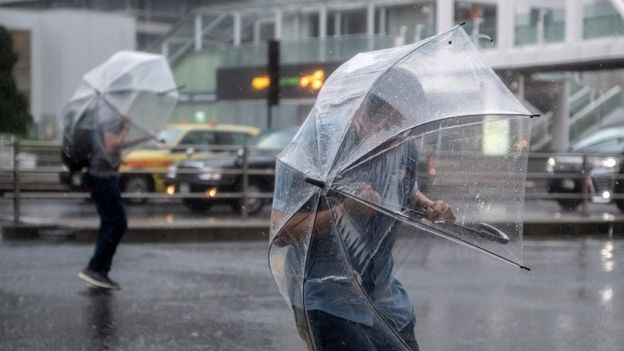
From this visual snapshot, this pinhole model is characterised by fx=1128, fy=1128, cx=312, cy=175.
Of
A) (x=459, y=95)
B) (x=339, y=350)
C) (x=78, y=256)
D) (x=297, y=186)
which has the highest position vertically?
(x=459, y=95)

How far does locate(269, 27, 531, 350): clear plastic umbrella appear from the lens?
4.23m

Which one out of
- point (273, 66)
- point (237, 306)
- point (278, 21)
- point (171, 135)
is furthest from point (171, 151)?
point (278, 21)

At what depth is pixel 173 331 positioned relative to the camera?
829cm

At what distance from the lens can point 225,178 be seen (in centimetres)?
1906

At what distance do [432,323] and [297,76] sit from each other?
1518cm

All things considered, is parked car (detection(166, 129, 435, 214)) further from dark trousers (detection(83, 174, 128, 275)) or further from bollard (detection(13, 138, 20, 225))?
dark trousers (detection(83, 174, 128, 275))

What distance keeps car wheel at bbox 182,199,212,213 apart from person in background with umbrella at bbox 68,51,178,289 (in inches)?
252

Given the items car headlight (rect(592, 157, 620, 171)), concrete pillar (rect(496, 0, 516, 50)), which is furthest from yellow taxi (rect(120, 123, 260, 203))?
concrete pillar (rect(496, 0, 516, 50))

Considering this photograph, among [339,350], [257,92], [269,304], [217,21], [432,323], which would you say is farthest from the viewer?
[217,21]

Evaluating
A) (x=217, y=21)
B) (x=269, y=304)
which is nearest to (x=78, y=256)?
(x=269, y=304)

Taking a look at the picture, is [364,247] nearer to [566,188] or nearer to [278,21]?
[566,188]

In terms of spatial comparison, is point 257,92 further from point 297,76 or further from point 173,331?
point 173,331

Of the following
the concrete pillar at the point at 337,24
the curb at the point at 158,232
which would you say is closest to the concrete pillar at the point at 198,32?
the concrete pillar at the point at 337,24

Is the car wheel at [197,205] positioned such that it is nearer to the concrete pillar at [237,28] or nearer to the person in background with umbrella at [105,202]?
the person in background with umbrella at [105,202]
